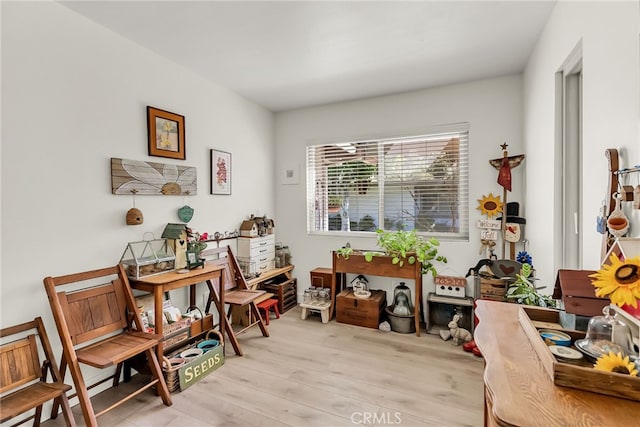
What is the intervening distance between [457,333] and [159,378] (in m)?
2.48

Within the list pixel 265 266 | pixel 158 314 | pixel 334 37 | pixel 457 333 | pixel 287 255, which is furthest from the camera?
pixel 287 255

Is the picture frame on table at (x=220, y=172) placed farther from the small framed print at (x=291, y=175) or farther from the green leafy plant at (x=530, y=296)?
the green leafy plant at (x=530, y=296)

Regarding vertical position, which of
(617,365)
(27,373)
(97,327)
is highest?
(617,365)

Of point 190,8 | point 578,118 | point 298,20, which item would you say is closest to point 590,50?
point 578,118

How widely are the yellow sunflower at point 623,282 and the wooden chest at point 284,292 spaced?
3.14m

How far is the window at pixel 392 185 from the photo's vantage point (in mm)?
3234

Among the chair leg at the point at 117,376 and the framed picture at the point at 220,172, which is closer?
the chair leg at the point at 117,376

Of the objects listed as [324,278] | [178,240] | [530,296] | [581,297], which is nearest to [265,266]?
[324,278]

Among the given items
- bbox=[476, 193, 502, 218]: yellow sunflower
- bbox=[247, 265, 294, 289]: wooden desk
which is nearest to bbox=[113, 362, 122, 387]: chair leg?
bbox=[247, 265, 294, 289]: wooden desk

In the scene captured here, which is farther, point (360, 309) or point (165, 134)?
point (360, 309)

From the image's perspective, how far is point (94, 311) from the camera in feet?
6.40

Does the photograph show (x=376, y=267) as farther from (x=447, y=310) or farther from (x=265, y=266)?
(x=265, y=266)

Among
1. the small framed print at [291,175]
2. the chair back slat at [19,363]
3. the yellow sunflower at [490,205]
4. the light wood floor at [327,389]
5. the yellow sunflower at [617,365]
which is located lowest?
the light wood floor at [327,389]

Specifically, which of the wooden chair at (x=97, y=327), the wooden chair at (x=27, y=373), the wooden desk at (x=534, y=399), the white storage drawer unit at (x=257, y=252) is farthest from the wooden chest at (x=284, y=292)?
the wooden desk at (x=534, y=399)
